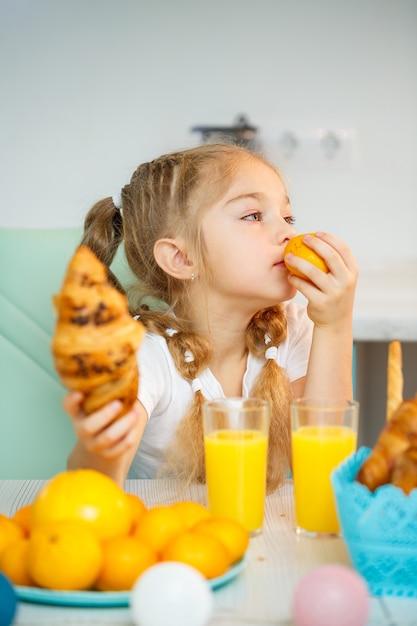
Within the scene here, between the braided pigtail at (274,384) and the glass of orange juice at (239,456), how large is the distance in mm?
293

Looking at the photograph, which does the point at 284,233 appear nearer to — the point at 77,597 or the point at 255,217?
the point at 255,217

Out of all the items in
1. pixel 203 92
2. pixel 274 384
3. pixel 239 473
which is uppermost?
pixel 203 92

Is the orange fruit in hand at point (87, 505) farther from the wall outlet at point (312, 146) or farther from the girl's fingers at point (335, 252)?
the wall outlet at point (312, 146)

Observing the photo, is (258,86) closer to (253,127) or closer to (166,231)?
(253,127)

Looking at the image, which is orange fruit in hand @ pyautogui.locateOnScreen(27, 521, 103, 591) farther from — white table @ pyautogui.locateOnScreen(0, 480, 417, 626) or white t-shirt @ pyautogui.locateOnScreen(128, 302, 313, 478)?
white t-shirt @ pyautogui.locateOnScreen(128, 302, 313, 478)

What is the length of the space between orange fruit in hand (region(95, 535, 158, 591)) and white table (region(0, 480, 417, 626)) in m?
0.02

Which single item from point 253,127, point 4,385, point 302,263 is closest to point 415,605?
point 302,263

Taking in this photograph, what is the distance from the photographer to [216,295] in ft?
4.96

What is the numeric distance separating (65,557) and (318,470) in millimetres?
354

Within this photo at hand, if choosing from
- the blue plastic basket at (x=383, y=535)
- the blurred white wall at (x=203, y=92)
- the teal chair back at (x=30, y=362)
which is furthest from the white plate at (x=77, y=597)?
the blurred white wall at (x=203, y=92)

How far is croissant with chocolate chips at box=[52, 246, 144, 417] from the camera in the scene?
30.1 inches

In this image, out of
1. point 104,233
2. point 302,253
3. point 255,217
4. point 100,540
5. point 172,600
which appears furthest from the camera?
point 104,233

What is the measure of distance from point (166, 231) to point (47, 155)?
1.32 meters

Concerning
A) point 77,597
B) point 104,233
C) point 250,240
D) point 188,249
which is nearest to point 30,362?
point 104,233
